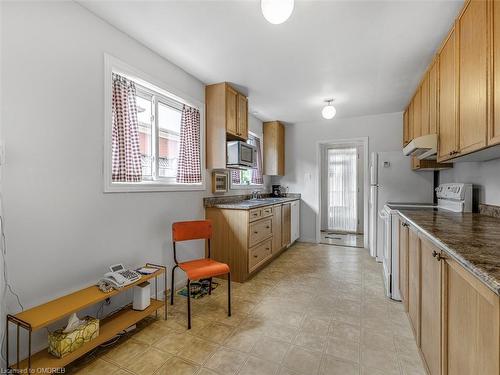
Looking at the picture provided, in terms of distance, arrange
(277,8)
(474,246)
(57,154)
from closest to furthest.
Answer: (474,246)
(277,8)
(57,154)

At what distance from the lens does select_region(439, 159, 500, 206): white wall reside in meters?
2.00

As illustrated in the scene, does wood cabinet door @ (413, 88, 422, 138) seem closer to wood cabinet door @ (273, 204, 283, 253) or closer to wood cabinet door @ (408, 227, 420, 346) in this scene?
wood cabinet door @ (408, 227, 420, 346)

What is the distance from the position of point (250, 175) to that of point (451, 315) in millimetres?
3717

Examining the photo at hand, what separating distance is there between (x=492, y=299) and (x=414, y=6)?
6.55 ft

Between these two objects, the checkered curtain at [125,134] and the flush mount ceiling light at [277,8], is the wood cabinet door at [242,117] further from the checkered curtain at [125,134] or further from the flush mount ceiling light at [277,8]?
the flush mount ceiling light at [277,8]

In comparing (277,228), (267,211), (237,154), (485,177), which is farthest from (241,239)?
(485,177)

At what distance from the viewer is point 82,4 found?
5.84ft

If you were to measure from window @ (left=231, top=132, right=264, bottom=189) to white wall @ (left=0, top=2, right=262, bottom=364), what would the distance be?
194cm

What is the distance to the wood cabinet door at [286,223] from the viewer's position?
4082mm

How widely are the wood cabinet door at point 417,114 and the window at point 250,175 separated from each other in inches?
93.1

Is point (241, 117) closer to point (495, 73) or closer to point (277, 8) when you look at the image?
point (277, 8)

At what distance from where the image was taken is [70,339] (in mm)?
1450

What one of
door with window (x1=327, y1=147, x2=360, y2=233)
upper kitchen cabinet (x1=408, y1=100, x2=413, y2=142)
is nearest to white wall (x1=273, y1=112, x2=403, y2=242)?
upper kitchen cabinet (x1=408, y1=100, x2=413, y2=142)

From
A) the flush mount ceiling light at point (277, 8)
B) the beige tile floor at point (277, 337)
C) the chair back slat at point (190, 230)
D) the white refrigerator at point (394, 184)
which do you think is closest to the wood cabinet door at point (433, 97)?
the white refrigerator at point (394, 184)
